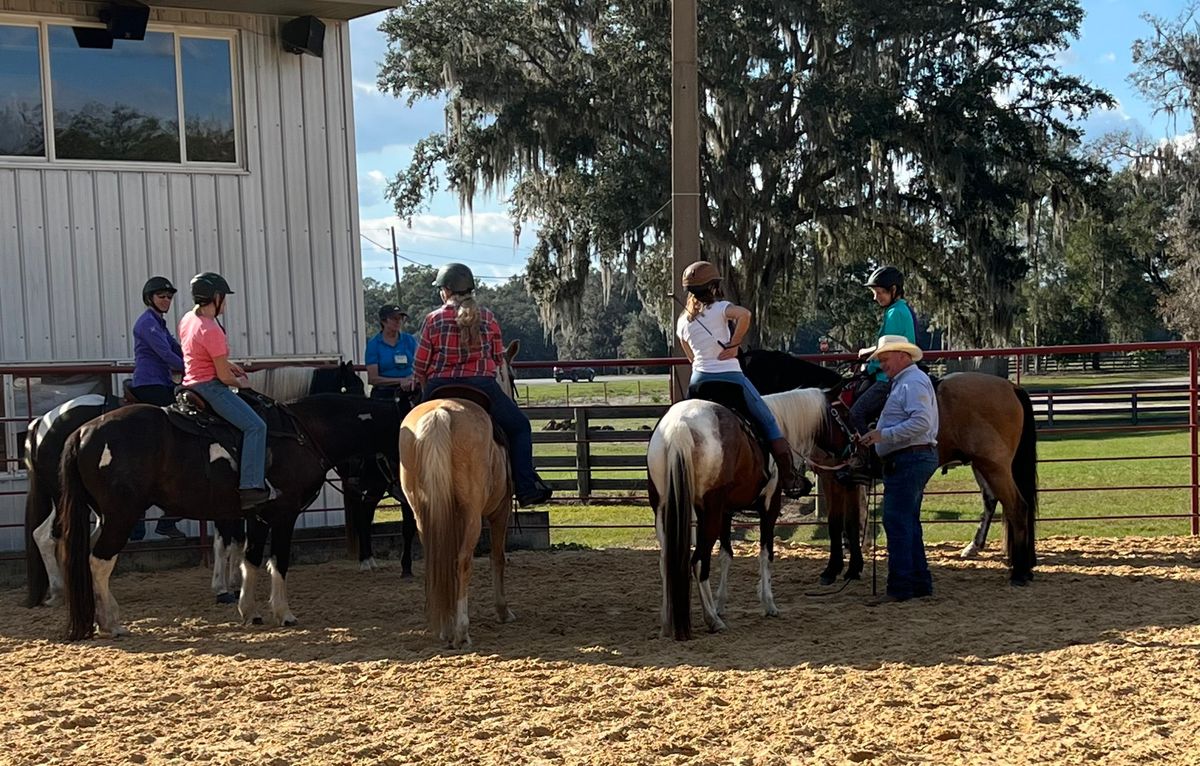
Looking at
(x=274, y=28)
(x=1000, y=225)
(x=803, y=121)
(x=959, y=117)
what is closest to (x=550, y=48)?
(x=803, y=121)

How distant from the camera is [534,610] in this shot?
8227 millimetres

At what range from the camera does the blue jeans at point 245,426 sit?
25.1 ft

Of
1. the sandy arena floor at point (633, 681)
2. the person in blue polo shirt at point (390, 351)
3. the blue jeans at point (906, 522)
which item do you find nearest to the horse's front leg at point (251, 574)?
the sandy arena floor at point (633, 681)

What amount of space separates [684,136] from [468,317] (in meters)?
2.83

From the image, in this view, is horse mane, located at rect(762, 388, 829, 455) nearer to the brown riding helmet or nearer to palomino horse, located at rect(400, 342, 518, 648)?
the brown riding helmet

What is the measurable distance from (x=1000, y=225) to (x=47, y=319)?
700 inches

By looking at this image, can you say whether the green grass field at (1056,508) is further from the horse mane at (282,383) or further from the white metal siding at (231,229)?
the white metal siding at (231,229)

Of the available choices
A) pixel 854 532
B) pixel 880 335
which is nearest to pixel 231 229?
pixel 880 335

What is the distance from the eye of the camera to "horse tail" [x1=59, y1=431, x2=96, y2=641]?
23.9ft

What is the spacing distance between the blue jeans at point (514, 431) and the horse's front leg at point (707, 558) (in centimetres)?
114

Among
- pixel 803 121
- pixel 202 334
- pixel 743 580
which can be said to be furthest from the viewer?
pixel 803 121

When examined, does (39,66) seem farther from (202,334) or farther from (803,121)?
(803,121)

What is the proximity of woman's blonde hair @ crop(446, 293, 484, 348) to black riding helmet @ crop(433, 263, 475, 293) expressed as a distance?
4 cm

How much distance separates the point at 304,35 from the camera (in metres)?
11.1
